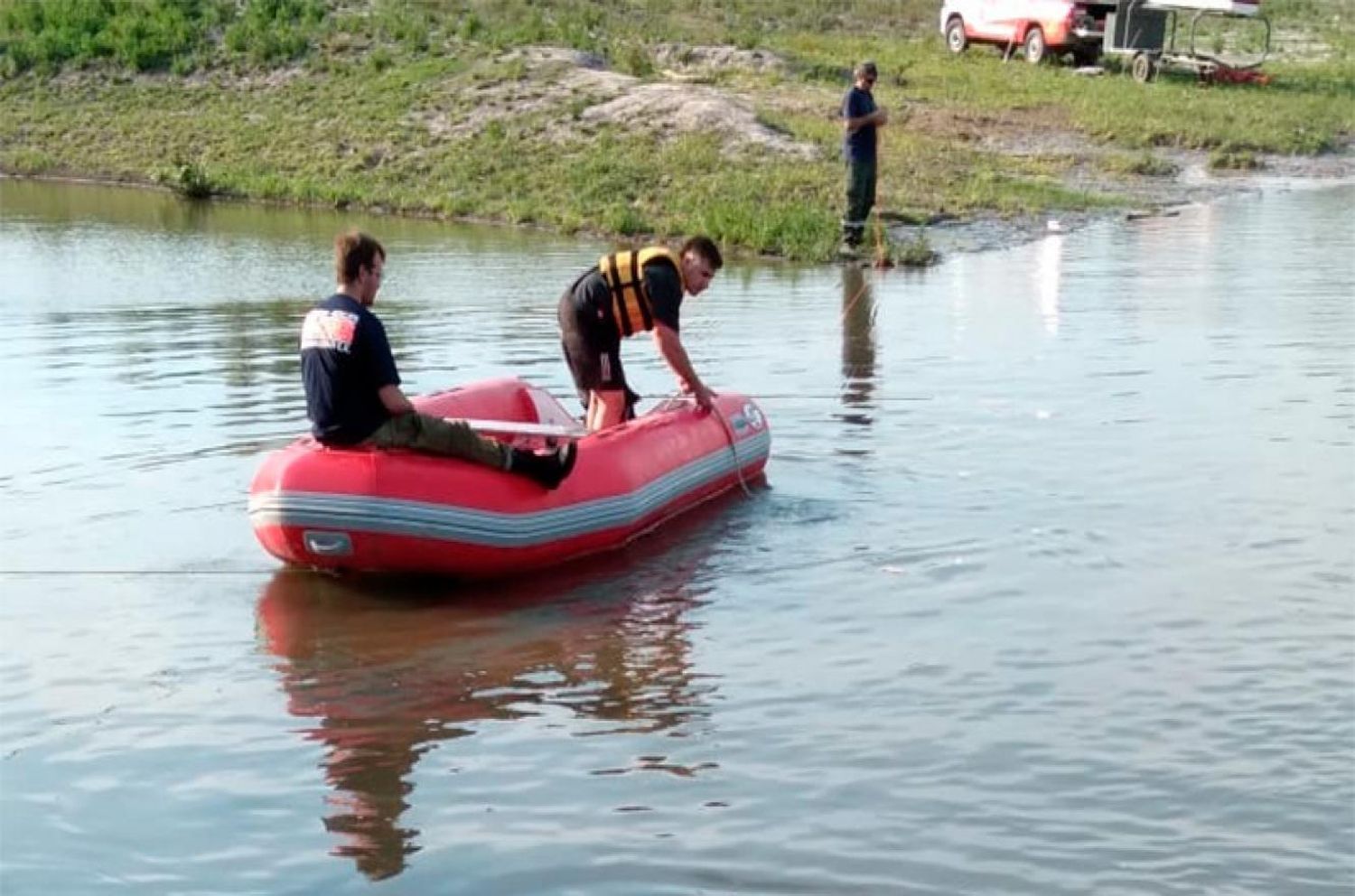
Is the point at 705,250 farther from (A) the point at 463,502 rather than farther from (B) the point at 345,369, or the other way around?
(B) the point at 345,369

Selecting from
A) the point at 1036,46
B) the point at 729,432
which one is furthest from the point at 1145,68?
the point at 729,432

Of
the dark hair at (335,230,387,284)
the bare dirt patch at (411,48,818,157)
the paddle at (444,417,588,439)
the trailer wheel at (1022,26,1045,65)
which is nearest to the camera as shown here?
the dark hair at (335,230,387,284)

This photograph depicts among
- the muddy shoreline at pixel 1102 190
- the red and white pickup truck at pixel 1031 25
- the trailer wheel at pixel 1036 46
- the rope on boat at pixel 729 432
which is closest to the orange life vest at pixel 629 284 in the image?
the rope on boat at pixel 729 432

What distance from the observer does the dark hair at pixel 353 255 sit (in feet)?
30.9

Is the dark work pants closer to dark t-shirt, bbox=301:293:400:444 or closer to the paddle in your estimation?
the paddle

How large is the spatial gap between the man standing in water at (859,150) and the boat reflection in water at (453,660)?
10.2m

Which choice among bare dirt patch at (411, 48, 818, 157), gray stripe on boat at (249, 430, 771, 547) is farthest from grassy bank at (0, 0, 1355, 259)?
gray stripe on boat at (249, 430, 771, 547)

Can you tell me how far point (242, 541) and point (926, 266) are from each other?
11065 mm

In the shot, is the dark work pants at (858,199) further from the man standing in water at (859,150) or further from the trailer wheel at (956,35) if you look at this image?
the trailer wheel at (956,35)

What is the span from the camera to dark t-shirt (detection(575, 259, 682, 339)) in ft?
36.3

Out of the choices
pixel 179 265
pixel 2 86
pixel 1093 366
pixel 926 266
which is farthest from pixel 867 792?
pixel 2 86

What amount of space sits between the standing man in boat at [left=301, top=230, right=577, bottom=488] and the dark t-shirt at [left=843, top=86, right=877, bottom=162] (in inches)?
443

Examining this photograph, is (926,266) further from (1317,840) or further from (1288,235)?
(1317,840)

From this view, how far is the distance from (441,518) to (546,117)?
18.6 m
